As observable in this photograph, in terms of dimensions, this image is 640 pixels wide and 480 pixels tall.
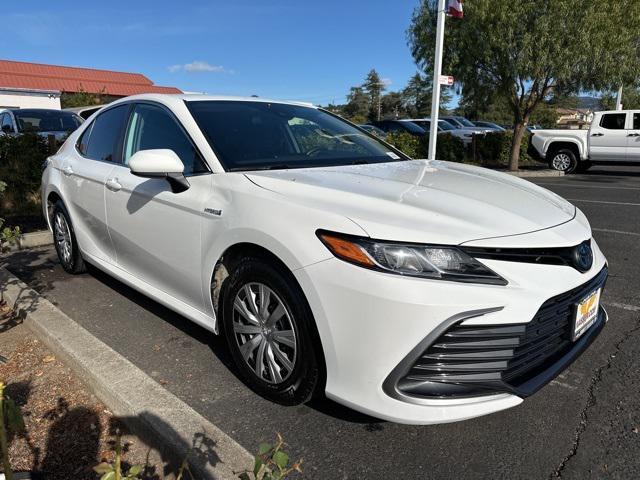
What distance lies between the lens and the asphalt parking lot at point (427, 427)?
213cm

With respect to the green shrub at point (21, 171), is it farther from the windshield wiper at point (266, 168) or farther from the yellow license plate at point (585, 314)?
the yellow license plate at point (585, 314)

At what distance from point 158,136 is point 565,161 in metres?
14.1

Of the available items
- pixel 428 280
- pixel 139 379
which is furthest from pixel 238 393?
pixel 428 280

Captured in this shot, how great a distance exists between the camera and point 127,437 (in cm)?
228

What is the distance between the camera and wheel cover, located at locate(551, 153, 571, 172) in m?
14.6

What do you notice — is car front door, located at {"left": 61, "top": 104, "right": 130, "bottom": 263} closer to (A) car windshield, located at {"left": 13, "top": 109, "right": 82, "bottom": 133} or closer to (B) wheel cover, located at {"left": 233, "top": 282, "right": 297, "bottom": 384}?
(B) wheel cover, located at {"left": 233, "top": 282, "right": 297, "bottom": 384}

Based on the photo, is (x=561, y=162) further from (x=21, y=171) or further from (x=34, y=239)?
(x=34, y=239)

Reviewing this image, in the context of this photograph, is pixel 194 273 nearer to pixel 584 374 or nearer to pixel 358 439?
pixel 358 439

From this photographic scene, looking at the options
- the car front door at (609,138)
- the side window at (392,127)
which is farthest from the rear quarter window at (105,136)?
the side window at (392,127)

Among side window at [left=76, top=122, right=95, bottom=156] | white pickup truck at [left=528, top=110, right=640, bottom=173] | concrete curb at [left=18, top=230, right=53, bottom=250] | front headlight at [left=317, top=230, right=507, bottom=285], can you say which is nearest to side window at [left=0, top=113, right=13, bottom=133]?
concrete curb at [left=18, top=230, right=53, bottom=250]

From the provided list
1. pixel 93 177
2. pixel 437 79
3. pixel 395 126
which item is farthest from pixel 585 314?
pixel 395 126

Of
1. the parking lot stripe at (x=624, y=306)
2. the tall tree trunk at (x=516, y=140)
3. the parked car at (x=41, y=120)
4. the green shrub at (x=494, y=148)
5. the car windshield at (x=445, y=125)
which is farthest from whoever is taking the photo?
the car windshield at (x=445, y=125)

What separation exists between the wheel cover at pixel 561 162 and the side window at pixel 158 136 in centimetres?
1389

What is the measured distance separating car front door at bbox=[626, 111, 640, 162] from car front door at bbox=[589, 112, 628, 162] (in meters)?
0.09
